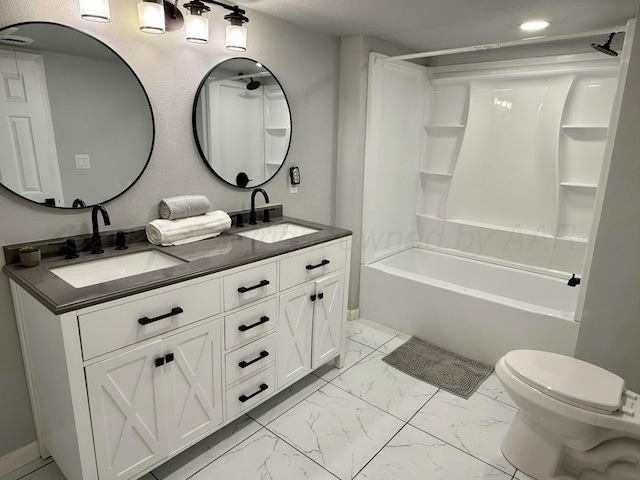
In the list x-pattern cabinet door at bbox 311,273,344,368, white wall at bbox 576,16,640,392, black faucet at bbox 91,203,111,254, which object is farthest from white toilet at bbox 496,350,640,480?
black faucet at bbox 91,203,111,254

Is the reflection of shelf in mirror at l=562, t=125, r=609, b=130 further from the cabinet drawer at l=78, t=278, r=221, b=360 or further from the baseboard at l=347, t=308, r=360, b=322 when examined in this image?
the cabinet drawer at l=78, t=278, r=221, b=360

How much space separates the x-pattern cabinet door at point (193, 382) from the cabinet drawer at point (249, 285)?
122mm

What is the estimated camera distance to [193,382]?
1.73m

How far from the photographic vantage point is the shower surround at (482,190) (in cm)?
279

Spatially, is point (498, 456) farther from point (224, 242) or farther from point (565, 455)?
point (224, 242)

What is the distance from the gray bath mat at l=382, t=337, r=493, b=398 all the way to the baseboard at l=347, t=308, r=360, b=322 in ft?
1.67

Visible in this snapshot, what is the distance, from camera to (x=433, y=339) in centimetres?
294

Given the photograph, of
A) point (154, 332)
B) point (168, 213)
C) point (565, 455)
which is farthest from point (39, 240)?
point (565, 455)

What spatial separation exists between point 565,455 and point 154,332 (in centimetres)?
186

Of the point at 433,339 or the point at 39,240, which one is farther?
the point at 433,339

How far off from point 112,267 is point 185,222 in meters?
0.39

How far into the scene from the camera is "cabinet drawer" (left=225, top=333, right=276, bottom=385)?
188cm

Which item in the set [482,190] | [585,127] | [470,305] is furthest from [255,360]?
[585,127]

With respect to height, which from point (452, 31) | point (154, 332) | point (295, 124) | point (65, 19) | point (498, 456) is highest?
point (452, 31)
